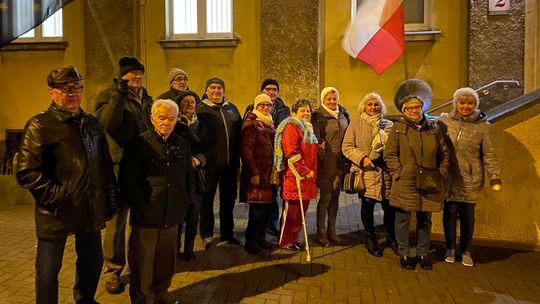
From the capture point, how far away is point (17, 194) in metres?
7.51

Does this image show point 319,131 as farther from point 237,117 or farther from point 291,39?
point 291,39

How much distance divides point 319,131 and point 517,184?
230 centimetres

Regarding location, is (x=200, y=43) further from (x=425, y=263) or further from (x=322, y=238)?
(x=425, y=263)

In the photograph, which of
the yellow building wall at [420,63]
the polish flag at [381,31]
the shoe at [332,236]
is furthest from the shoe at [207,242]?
the yellow building wall at [420,63]

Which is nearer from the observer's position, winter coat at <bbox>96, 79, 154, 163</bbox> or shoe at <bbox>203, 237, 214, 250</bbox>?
winter coat at <bbox>96, 79, 154, 163</bbox>

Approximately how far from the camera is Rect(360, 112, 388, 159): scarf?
189 inches

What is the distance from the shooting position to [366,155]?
15.8 feet

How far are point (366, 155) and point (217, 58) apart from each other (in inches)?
215

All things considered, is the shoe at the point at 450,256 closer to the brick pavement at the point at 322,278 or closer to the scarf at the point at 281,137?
the brick pavement at the point at 322,278

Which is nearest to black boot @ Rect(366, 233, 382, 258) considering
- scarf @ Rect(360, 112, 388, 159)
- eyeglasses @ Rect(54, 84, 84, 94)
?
scarf @ Rect(360, 112, 388, 159)

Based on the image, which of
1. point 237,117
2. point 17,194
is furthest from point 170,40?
point 237,117

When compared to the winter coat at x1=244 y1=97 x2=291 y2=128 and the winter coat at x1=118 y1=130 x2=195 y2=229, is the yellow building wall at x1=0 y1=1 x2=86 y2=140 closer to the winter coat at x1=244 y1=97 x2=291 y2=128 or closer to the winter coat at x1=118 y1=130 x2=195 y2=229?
the winter coat at x1=244 y1=97 x2=291 y2=128

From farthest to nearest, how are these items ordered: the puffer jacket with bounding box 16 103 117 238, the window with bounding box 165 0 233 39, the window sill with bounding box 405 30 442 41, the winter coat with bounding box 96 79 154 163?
the window with bounding box 165 0 233 39, the window sill with bounding box 405 30 442 41, the winter coat with bounding box 96 79 154 163, the puffer jacket with bounding box 16 103 117 238

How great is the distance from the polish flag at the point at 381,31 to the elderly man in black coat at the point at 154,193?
4.38 meters
